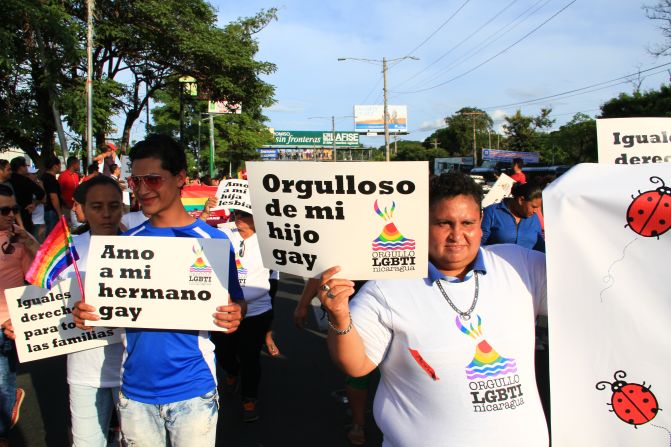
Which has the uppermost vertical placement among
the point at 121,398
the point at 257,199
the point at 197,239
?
the point at 257,199

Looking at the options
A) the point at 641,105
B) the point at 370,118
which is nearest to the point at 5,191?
the point at 641,105

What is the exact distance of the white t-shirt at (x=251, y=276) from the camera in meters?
4.48

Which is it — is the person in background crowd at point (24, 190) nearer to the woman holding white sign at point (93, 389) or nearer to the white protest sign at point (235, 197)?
the white protest sign at point (235, 197)

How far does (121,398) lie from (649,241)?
2315mm

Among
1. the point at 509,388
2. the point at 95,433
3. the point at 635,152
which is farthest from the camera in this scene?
the point at 635,152

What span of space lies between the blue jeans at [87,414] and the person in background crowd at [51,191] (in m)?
7.90

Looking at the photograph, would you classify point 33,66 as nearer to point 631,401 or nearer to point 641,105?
point 631,401

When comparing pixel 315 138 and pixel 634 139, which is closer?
pixel 634 139

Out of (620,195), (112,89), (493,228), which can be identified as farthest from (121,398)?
(112,89)

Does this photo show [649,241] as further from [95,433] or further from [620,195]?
[95,433]

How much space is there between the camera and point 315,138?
88.2 meters

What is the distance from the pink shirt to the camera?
10.8 ft

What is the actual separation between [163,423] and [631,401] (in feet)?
6.37

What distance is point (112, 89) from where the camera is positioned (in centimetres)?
1878
